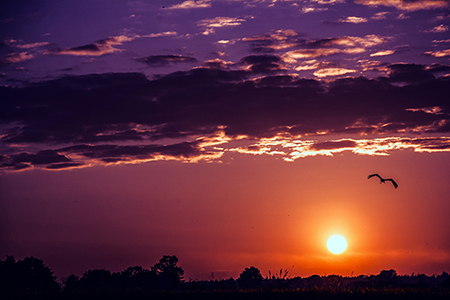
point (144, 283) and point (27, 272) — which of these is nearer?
point (27, 272)

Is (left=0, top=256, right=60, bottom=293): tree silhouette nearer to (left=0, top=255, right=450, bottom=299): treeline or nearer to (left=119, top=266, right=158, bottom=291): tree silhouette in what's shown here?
(left=0, top=255, right=450, bottom=299): treeline

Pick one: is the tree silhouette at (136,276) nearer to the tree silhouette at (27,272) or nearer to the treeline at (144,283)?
the treeline at (144,283)

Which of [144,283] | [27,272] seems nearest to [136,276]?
[144,283]

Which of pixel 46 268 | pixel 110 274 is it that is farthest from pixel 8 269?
pixel 110 274

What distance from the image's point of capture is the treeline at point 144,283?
3525 cm

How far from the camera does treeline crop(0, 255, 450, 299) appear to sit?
35250 mm

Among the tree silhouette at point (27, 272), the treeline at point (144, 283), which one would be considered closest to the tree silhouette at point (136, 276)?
the treeline at point (144, 283)

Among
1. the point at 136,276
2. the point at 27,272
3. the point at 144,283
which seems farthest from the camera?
the point at 136,276

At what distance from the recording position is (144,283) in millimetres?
148000

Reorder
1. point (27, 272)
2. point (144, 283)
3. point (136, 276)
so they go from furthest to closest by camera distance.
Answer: point (136, 276) → point (144, 283) → point (27, 272)

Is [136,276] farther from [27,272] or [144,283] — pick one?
[27,272]

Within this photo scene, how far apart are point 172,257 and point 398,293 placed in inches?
6231

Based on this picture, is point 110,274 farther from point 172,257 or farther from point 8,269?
point 8,269

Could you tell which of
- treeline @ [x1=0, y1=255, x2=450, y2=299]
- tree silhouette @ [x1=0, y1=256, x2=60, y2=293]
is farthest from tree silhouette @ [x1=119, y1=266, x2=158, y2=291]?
tree silhouette @ [x1=0, y1=256, x2=60, y2=293]
